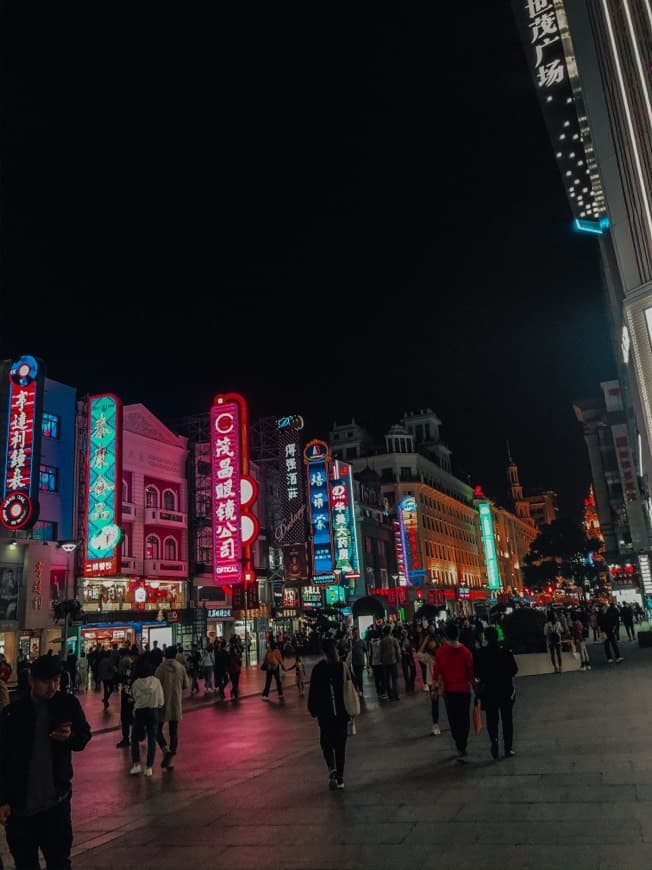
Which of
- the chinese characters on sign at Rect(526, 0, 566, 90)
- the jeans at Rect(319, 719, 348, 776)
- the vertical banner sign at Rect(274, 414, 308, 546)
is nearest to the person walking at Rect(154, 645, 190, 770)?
the jeans at Rect(319, 719, 348, 776)

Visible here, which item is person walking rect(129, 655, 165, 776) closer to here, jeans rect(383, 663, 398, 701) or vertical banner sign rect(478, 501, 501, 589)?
jeans rect(383, 663, 398, 701)

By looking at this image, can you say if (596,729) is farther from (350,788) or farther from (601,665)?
(601,665)

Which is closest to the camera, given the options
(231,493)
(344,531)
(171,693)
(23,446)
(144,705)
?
(144,705)

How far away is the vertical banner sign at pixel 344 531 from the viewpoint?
55594 mm

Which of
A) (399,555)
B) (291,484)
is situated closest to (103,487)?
(291,484)

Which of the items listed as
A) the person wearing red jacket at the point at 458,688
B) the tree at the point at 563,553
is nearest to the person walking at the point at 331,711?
the person wearing red jacket at the point at 458,688

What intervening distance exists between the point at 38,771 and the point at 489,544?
374 feet

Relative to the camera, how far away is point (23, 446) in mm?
32094

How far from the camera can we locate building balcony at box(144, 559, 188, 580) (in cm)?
4105

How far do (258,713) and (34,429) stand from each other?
19943mm

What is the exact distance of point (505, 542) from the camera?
13462 centimetres

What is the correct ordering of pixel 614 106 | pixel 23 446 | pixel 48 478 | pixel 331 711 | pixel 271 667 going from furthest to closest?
pixel 48 478, pixel 23 446, pixel 614 106, pixel 271 667, pixel 331 711

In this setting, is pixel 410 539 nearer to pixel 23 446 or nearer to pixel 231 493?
pixel 231 493

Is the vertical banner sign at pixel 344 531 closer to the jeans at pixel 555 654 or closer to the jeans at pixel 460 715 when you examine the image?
the jeans at pixel 555 654
